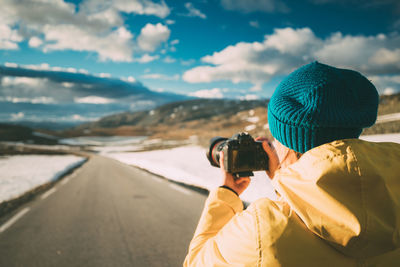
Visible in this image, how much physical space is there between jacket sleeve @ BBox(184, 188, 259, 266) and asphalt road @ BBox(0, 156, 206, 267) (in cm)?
197

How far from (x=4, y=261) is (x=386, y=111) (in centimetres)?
1976

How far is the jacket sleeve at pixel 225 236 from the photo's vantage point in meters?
0.81

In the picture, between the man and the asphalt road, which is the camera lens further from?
the asphalt road

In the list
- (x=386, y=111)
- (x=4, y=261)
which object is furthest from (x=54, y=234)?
(x=386, y=111)

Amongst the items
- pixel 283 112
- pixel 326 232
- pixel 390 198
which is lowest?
pixel 326 232

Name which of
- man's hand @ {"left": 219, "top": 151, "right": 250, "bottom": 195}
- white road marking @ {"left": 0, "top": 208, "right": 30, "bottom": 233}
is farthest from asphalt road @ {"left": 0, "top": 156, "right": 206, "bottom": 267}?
man's hand @ {"left": 219, "top": 151, "right": 250, "bottom": 195}

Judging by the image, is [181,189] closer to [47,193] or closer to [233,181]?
[47,193]

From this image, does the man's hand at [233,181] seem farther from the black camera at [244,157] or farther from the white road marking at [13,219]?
the white road marking at [13,219]

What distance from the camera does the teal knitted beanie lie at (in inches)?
33.5

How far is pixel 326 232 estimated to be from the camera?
746 mm

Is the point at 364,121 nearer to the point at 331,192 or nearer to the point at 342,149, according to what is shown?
the point at 342,149

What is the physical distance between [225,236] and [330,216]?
0.41 metres

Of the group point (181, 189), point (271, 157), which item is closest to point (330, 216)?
point (271, 157)

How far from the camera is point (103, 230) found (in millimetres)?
3746
